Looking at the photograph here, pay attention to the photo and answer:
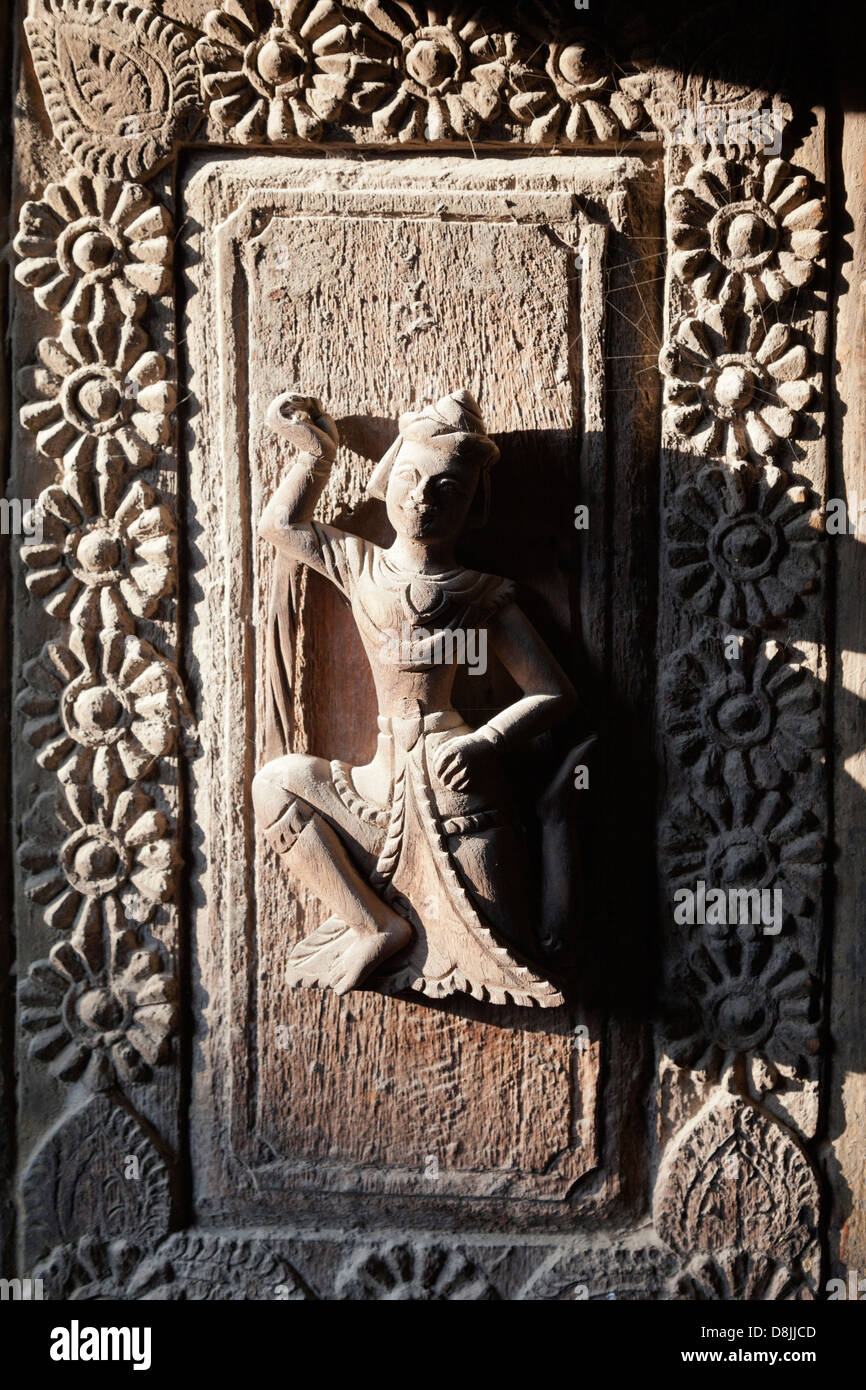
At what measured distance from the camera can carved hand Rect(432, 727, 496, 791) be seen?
2068 millimetres

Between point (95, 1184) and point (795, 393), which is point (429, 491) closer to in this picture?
point (795, 393)

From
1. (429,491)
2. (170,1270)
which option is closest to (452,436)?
(429,491)

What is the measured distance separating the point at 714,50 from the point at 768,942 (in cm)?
191

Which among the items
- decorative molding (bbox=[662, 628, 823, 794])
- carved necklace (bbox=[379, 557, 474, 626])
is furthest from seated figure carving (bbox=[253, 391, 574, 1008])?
decorative molding (bbox=[662, 628, 823, 794])

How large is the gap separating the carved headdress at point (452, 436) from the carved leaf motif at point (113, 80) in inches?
33.5

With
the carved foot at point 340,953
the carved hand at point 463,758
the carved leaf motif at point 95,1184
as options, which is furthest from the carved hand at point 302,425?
the carved leaf motif at point 95,1184

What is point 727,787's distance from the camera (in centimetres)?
229

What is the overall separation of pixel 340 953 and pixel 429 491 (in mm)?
982

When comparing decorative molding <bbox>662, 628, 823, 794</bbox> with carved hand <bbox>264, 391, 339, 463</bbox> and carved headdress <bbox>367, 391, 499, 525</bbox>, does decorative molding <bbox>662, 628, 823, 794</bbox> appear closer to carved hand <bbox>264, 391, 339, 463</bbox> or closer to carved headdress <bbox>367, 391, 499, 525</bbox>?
carved headdress <bbox>367, 391, 499, 525</bbox>

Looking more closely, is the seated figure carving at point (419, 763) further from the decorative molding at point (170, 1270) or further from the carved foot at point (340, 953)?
the decorative molding at point (170, 1270)

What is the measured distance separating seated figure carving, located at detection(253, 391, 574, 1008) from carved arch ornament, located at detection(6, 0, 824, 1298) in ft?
1.15

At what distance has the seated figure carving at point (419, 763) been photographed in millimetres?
2074

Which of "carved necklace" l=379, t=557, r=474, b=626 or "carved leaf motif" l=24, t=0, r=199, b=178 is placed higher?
"carved leaf motif" l=24, t=0, r=199, b=178
